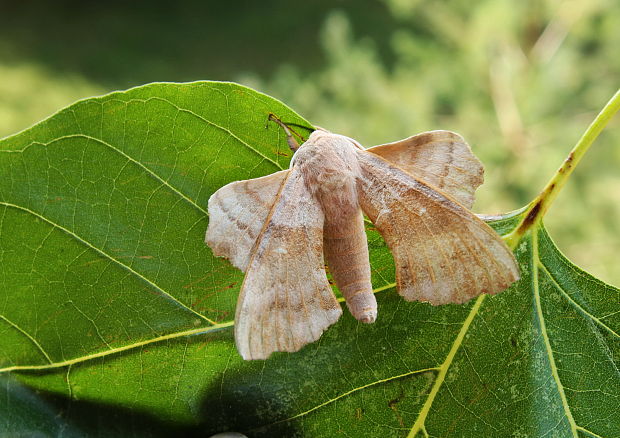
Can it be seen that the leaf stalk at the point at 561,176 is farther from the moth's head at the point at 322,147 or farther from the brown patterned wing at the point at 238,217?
the brown patterned wing at the point at 238,217

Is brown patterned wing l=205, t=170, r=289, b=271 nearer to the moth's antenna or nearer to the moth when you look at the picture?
the moth

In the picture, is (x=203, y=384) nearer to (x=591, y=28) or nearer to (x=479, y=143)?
(x=479, y=143)

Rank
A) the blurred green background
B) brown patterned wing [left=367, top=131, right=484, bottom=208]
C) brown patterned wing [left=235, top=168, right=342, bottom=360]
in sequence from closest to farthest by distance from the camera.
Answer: brown patterned wing [left=235, top=168, right=342, bottom=360] → brown patterned wing [left=367, top=131, right=484, bottom=208] → the blurred green background

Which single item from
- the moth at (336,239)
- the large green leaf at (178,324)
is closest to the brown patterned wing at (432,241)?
the moth at (336,239)

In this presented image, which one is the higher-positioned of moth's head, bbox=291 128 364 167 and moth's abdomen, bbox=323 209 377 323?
moth's head, bbox=291 128 364 167

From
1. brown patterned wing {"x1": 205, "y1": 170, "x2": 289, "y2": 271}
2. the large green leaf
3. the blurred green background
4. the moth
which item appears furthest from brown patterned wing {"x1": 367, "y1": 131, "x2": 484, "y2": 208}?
the blurred green background

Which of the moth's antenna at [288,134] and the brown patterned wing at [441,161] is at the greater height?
the moth's antenna at [288,134]

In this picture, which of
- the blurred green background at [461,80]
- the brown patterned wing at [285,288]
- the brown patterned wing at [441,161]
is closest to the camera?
the brown patterned wing at [285,288]
